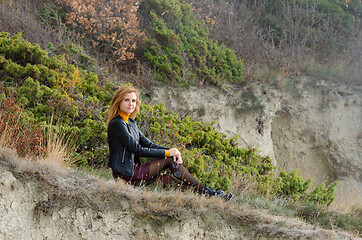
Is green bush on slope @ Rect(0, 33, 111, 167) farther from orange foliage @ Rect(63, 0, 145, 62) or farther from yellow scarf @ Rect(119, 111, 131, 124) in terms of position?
orange foliage @ Rect(63, 0, 145, 62)

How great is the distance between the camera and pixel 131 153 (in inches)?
203

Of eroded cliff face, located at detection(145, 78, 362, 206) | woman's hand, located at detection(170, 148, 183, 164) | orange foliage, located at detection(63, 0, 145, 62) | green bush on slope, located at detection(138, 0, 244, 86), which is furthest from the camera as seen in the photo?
eroded cliff face, located at detection(145, 78, 362, 206)

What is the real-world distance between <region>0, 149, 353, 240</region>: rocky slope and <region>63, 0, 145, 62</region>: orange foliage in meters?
6.40

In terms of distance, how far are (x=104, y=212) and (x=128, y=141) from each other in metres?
0.97

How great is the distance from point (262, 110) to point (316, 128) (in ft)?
8.28

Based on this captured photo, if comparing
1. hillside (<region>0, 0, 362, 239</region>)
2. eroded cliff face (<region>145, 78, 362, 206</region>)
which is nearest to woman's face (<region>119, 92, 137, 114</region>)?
hillside (<region>0, 0, 362, 239</region>)

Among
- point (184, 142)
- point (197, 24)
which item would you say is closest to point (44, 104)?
point (184, 142)

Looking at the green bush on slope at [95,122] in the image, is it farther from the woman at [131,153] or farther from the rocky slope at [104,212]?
the rocky slope at [104,212]

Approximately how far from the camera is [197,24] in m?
12.8

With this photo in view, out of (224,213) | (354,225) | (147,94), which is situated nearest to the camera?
(224,213)

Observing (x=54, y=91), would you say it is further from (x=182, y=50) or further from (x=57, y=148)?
(x=182, y=50)

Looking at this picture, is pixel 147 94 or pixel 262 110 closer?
pixel 147 94

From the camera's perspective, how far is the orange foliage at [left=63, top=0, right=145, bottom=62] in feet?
35.1

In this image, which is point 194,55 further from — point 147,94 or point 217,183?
point 217,183
